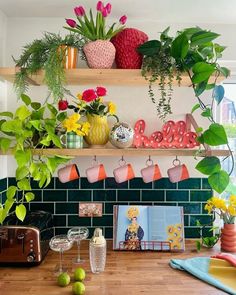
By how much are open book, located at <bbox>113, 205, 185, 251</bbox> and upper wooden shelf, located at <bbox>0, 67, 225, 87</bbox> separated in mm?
712

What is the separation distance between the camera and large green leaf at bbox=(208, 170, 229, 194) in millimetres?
1694

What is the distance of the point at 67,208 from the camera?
207 centimetres

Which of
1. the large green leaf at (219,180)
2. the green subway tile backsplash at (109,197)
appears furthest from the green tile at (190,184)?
the large green leaf at (219,180)

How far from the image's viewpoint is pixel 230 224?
75.2 inches

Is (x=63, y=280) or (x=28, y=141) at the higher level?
(x=28, y=141)

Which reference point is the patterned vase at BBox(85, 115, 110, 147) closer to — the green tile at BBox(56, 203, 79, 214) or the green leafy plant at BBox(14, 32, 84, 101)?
the green leafy plant at BBox(14, 32, 84, 101)

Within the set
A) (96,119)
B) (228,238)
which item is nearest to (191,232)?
(228,238)

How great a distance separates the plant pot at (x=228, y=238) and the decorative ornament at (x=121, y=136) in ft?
2.41

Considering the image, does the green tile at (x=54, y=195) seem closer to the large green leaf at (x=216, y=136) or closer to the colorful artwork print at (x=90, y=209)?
the colorful artwork print at (x=90, y=209)

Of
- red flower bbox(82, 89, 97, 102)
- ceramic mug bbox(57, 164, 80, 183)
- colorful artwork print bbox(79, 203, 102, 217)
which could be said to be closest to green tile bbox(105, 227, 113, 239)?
colorful artwork print bbox(79, 203, 102, 217)

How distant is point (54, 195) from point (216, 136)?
1.01 meters

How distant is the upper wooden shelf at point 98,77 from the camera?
A: 5.43 feet

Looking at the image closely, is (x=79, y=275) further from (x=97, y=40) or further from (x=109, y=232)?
(x=97, y=40)

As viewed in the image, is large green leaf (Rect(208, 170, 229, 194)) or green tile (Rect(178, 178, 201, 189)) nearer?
large green leaf (Rect(208, 170, 229, 194))
